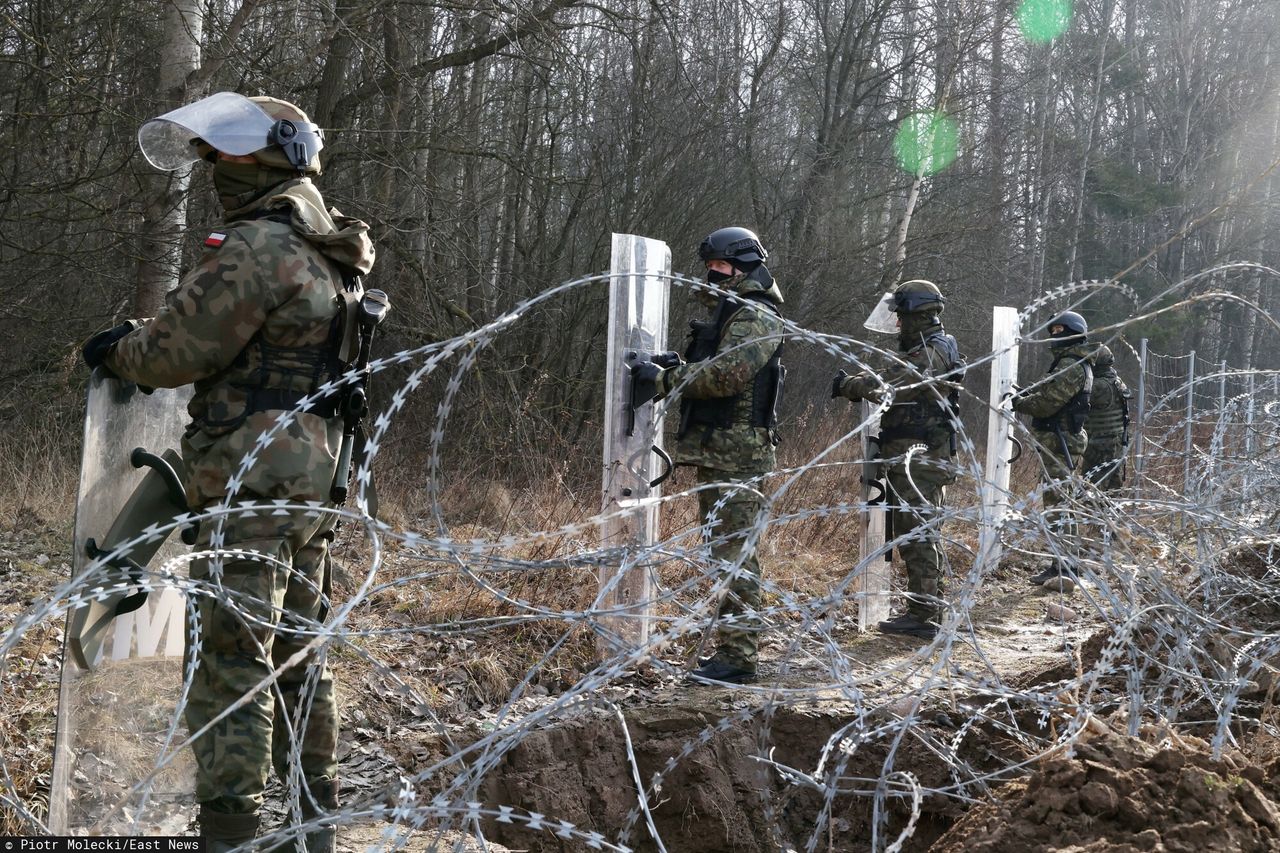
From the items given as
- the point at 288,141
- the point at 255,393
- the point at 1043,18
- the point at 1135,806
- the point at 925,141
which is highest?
the point at 1043,18

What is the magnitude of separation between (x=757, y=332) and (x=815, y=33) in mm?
11248

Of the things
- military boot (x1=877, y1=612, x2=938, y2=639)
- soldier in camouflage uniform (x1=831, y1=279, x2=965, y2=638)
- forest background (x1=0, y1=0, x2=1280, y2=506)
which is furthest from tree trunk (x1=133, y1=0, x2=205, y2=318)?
military boot (x1=877, y1=612, x2=938, y2=639)

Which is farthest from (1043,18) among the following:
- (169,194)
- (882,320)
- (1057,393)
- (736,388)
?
(736,388)

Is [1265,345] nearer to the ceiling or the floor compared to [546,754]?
nearer to the ceiling

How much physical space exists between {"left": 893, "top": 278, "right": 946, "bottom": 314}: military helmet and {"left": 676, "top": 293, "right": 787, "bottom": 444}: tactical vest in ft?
4.42

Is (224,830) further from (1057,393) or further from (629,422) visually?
(1057,393)

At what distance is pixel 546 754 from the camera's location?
4.20m

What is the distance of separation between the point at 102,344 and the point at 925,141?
43.6 feet

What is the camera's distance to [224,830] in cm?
272

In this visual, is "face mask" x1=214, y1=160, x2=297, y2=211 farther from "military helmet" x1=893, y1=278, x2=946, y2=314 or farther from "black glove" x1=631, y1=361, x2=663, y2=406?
"military helmet" x1=893, y1=278, x2=946, y2=314

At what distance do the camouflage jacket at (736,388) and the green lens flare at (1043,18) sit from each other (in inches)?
531

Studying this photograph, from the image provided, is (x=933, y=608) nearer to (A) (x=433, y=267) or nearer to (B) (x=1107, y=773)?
(B) (x=1107, y=773)

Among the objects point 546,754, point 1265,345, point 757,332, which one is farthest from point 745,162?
point 1265,345

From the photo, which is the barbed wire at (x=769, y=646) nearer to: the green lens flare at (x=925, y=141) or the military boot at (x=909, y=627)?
the military boot at (x=909, y=627)
